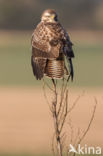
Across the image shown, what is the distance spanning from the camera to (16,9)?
59.3m

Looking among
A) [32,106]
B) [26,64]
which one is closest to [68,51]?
[32,106]

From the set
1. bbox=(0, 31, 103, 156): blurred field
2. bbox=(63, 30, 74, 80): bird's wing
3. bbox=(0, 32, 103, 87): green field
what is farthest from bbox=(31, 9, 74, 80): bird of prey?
bbox=(0, 32, 103, 87): green field

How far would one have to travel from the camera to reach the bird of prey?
579cm

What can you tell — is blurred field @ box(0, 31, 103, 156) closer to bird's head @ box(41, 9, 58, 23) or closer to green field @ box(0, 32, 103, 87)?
green field @ box(0, 32, 103, 87)

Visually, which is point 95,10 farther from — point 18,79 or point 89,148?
point 89,148

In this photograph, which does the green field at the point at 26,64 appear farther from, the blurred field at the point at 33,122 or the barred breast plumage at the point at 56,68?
the barred breast plumage at the point at 56,68

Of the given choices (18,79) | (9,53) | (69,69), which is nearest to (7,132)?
(69,69)

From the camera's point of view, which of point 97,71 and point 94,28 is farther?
point 94,28

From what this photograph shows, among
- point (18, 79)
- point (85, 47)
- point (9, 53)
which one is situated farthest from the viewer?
point (85, 47)

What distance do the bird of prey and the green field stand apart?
19.8 m

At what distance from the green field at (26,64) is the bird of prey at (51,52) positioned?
19.8 meters

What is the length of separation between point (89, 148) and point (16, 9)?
4693 cm

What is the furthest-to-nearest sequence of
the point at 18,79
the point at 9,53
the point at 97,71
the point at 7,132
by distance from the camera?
the point at 9,53 → the point at 97,71 → the point at 18,79 → the point at 7,132

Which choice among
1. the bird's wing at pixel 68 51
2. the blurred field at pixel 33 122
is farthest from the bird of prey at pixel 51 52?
the blurred field at pixel 33 122
